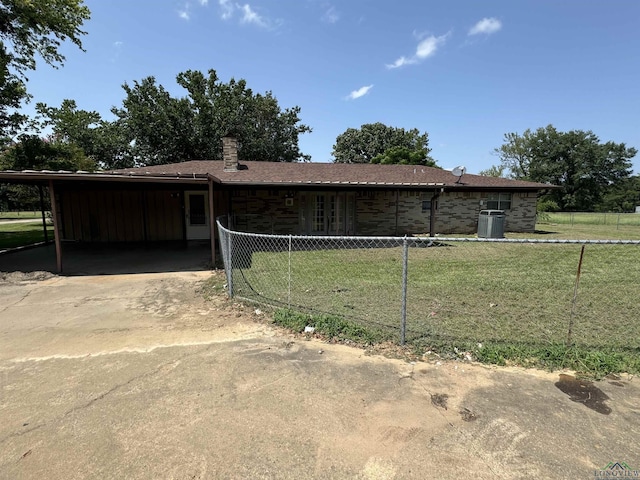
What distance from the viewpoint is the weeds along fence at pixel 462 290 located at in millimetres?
4176

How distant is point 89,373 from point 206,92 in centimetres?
3010

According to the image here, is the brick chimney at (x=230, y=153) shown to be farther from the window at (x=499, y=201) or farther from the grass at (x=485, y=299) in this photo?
the window at (x=499, y=201)

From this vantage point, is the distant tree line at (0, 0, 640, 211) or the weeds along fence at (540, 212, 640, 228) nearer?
the distant tree line at (0, 0, 640, 211)

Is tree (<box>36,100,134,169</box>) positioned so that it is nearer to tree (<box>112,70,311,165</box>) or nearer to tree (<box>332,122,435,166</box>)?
tree (<box>112,70,311,165</box>)

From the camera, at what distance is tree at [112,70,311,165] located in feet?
84.9

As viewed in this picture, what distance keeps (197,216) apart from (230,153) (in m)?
2.98

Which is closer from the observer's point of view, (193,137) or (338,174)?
(338,174)

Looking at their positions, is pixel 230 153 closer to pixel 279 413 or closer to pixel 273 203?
pixel 273 203

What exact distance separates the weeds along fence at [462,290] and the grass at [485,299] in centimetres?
2

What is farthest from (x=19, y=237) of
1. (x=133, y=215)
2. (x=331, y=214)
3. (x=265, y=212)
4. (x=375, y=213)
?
(x=375, y=213)

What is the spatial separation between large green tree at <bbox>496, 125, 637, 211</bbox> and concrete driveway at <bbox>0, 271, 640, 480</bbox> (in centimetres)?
5511

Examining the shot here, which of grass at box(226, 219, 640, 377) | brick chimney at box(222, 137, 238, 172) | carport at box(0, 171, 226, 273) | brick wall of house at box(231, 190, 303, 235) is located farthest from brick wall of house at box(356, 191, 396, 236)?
carport at box(0, 171, 226, 273)

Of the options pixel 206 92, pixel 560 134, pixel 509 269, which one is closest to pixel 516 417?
pixel 509 269

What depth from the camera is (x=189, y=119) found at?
2658 centimetres
